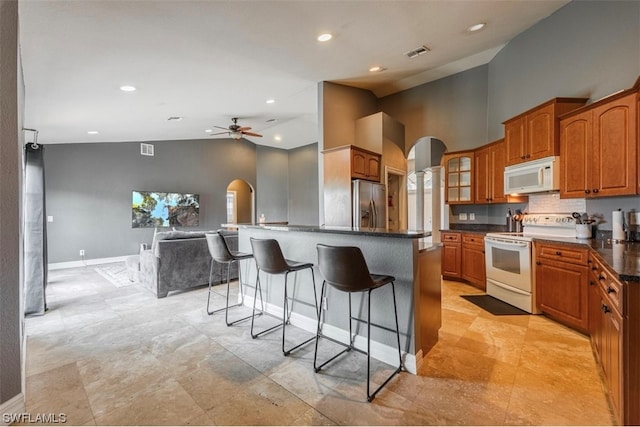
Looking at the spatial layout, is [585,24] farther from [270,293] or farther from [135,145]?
[135,145]

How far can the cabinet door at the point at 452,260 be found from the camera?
4.76m

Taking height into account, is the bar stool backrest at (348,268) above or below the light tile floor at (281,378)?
above

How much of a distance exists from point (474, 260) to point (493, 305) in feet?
3.04

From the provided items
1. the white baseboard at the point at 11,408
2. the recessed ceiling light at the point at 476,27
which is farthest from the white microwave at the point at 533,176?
the white baseboard at the point at 11,408

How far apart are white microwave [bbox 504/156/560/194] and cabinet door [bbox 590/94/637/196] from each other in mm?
435

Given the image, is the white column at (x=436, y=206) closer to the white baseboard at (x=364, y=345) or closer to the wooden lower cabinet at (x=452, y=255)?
the white baseboard at (x=364, y=345)

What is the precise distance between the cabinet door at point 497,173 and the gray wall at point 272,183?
6.91 meters

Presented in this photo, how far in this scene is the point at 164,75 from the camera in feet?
11.7

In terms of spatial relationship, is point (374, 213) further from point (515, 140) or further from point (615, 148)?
point (615, 148)

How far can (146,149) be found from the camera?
23.3 feet

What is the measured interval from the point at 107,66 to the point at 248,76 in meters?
1.63

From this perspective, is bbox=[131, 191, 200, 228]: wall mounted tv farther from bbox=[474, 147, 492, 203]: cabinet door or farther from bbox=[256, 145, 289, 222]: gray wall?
bbox=[474, 147, 492, 203]: cabinet door

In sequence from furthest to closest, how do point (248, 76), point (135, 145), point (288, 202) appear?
point (288, 202) → point (135, 145) → point (248, 76)

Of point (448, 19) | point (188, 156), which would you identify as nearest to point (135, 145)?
point (188, 156)
